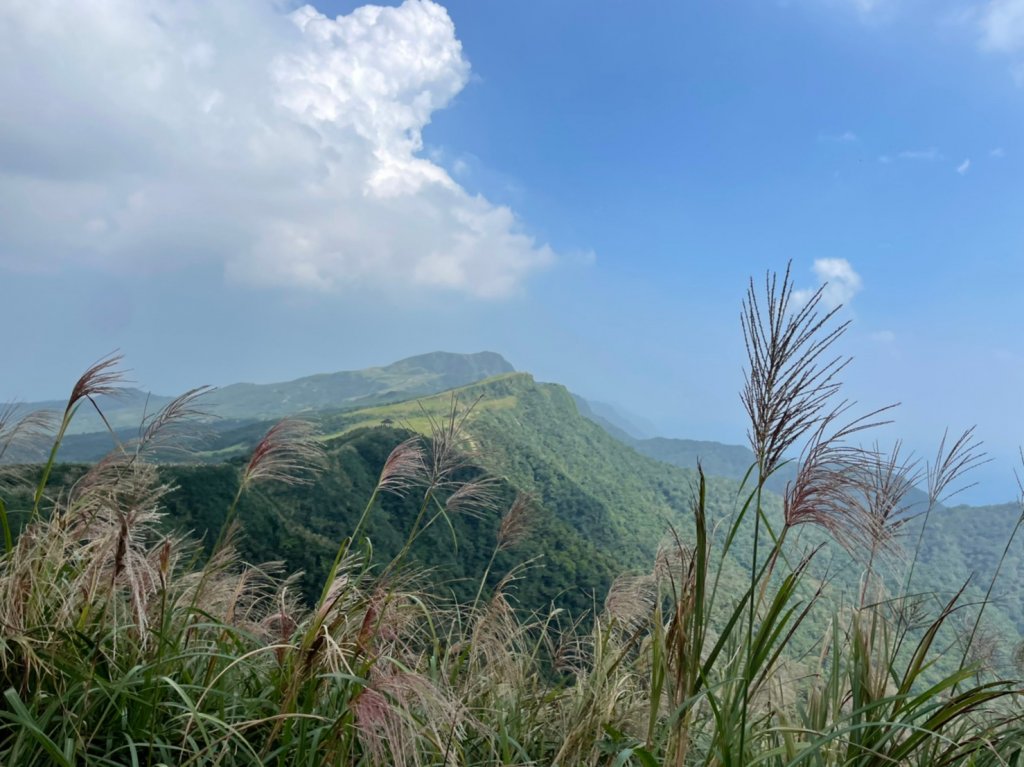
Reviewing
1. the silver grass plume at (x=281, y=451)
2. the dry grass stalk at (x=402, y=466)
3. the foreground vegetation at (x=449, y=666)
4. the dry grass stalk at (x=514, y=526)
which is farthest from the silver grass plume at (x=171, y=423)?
the dry grass stalk at (x=514, y=526)

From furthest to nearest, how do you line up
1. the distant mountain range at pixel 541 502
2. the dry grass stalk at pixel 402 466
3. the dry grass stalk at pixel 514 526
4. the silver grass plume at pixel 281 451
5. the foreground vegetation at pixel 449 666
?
the distant mountain range at pixel 541 502 → the dry grass stalk at pixel 514 526 → the dry grass stalk at pixel 402 466 → the silver grass plume at pixel 281 451 → the foreground vegetation at pixel 449 666

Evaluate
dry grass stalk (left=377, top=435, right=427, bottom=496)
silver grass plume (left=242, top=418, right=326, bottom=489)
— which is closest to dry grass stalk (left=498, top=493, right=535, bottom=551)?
dry grass stalk (left=377, top=435, right=427, bottom=496)

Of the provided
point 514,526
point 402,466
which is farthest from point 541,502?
point 402,466

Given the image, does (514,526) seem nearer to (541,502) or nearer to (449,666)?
(449,666)

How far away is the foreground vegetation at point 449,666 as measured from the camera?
5.27ft

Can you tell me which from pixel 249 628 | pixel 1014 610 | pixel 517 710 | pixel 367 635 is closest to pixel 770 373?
pixel 367 635

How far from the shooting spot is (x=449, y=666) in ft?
10.3

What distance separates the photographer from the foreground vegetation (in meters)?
1.61

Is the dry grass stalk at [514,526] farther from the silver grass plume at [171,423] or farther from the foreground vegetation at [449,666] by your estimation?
the silver grass plume at [171,423]

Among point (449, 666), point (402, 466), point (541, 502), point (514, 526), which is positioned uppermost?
point (402, 466)

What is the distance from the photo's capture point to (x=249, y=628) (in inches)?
111

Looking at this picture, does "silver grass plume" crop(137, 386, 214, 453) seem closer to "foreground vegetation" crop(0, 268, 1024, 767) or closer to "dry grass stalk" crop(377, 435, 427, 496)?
"foreground vegetation" crop(0, 268, 1024, 767)

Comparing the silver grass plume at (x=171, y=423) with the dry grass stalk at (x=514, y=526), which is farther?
the dry grass stalk at (x=514, y=526)

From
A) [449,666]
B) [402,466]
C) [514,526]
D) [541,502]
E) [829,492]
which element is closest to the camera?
[829,492]
